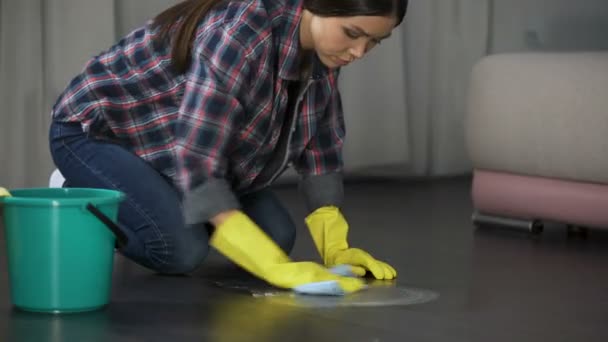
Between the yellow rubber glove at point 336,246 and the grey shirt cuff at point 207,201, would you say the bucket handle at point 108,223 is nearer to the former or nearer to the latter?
the grey shirt cuff at point 207,201

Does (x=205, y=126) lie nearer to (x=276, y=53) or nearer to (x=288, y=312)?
(x=276, y=53)

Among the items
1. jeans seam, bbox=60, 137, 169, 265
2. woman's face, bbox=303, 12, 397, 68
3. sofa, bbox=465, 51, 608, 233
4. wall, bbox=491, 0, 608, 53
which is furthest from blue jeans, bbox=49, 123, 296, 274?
wall, bbox=491, 0, 608, 53

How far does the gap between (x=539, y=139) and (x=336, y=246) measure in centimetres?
88

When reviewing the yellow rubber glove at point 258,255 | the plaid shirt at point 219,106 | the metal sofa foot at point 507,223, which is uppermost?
the plaid shirt at point 219,106

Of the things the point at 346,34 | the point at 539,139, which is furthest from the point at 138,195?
the point at 539,139

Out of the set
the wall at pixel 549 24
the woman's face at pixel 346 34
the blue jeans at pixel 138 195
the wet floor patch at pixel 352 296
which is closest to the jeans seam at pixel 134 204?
the blue jeans at pixel 138 195

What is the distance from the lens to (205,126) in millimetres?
1838

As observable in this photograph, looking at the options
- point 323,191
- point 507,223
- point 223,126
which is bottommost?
point 507,223

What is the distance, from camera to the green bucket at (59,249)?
5.68 feet

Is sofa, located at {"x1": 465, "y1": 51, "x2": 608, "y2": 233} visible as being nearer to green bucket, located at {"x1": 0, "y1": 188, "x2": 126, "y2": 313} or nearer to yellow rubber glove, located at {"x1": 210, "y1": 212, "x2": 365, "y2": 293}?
yellow rubber glove, located at {"x1": 210, "y1": 212, "x2": 365, "y2": 293}

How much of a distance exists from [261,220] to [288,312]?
1.79 ft

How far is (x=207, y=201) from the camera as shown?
183 cm

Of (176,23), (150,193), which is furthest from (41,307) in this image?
(176,23)

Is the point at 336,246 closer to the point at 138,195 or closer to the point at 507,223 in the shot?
the point at 138,195
